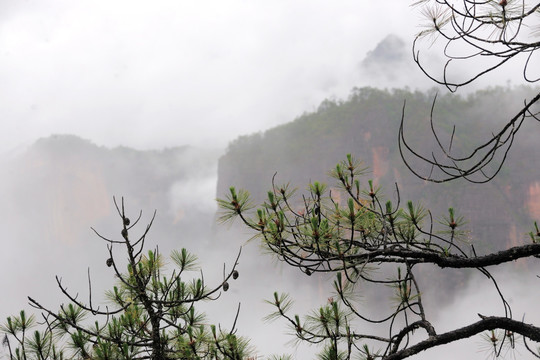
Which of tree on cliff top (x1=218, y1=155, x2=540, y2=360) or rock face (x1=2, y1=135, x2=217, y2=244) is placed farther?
rock face (x1=2, y1=135, x2=217, y2=244)

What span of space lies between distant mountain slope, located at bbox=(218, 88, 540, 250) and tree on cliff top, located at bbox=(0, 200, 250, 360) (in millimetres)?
36211

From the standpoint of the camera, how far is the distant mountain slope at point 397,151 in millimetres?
42219

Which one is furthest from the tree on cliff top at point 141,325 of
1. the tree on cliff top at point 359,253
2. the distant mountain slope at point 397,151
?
the distant mountain slope at point 397,151

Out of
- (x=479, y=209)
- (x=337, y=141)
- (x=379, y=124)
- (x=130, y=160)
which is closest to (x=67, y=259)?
(x=130, y=160)

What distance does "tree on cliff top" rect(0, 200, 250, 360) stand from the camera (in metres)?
2.21

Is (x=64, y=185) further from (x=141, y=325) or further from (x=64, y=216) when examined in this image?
(x=141, y=325)

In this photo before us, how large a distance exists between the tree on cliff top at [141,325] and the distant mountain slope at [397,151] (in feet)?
119

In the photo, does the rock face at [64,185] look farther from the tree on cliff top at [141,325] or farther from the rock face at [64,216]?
the tree on cliff top at [141,325]

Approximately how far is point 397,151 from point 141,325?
153 ft

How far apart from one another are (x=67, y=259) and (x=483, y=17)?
6992 centimetres

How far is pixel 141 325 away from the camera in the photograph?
2.37 meters

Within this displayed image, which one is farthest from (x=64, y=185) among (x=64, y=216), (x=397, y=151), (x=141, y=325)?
(x=141, y=325)

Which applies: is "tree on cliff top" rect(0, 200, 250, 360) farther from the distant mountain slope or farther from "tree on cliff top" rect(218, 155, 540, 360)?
the distant mountain slope

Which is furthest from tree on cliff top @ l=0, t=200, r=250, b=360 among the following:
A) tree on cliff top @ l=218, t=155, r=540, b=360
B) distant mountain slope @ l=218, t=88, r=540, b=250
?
distant mountain slope @ l=218, t=88, r=540, b=250
